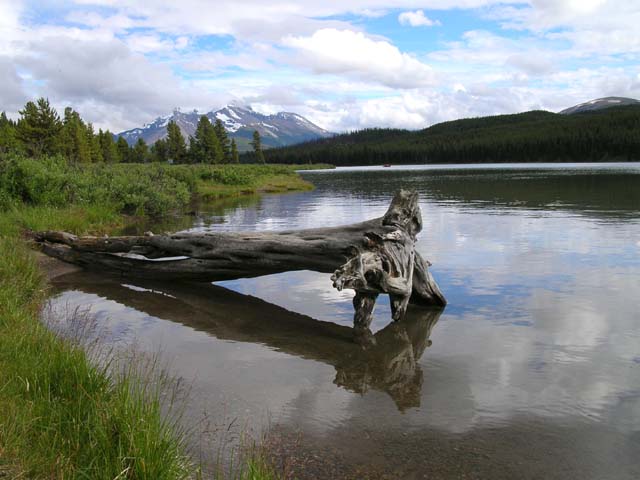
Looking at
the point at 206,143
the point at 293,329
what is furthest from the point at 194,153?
the point at 293,329

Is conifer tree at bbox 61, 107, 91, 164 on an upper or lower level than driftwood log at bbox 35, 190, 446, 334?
upper

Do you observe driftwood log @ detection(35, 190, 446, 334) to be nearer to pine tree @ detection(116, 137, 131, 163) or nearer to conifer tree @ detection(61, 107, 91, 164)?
conifer tree @ detection(61, 107, 91, 164)

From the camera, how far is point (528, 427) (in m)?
6.00

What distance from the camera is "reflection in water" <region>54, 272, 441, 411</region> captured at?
7.51 metres

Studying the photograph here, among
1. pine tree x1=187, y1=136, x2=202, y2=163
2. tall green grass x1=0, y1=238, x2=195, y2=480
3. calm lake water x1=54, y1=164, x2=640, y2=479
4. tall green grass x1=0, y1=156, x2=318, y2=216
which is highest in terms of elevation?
pine tree x1=187, y1=136, x2=202, y2=163

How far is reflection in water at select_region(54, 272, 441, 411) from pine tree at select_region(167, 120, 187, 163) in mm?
103991

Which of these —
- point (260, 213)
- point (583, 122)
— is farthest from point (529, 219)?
point (583, 122)

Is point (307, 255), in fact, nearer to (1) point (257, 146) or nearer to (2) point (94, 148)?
(2) point (94, 148)

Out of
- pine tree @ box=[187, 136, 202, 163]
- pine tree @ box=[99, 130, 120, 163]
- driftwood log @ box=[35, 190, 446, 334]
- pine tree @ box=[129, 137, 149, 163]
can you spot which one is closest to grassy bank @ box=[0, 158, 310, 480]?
driftwood log @ box=[35, 190, 446, 334]

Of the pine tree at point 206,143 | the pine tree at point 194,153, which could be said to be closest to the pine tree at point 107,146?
the pine tree at point 194,153

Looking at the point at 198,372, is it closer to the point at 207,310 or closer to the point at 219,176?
the point at 207,310

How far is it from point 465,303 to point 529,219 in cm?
1452

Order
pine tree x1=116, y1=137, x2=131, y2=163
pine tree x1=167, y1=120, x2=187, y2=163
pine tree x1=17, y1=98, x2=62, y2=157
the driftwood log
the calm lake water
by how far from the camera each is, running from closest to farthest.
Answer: the calm lake water
the driftwood log
pine tree x1=17, y1=98, x2=62, y2=157
pine tree x1=167, y1=120, x2=187, y2=163
pine tree x1=116, y1=137, x2=131, y2=163

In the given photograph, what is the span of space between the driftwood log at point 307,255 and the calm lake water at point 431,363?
509mm
